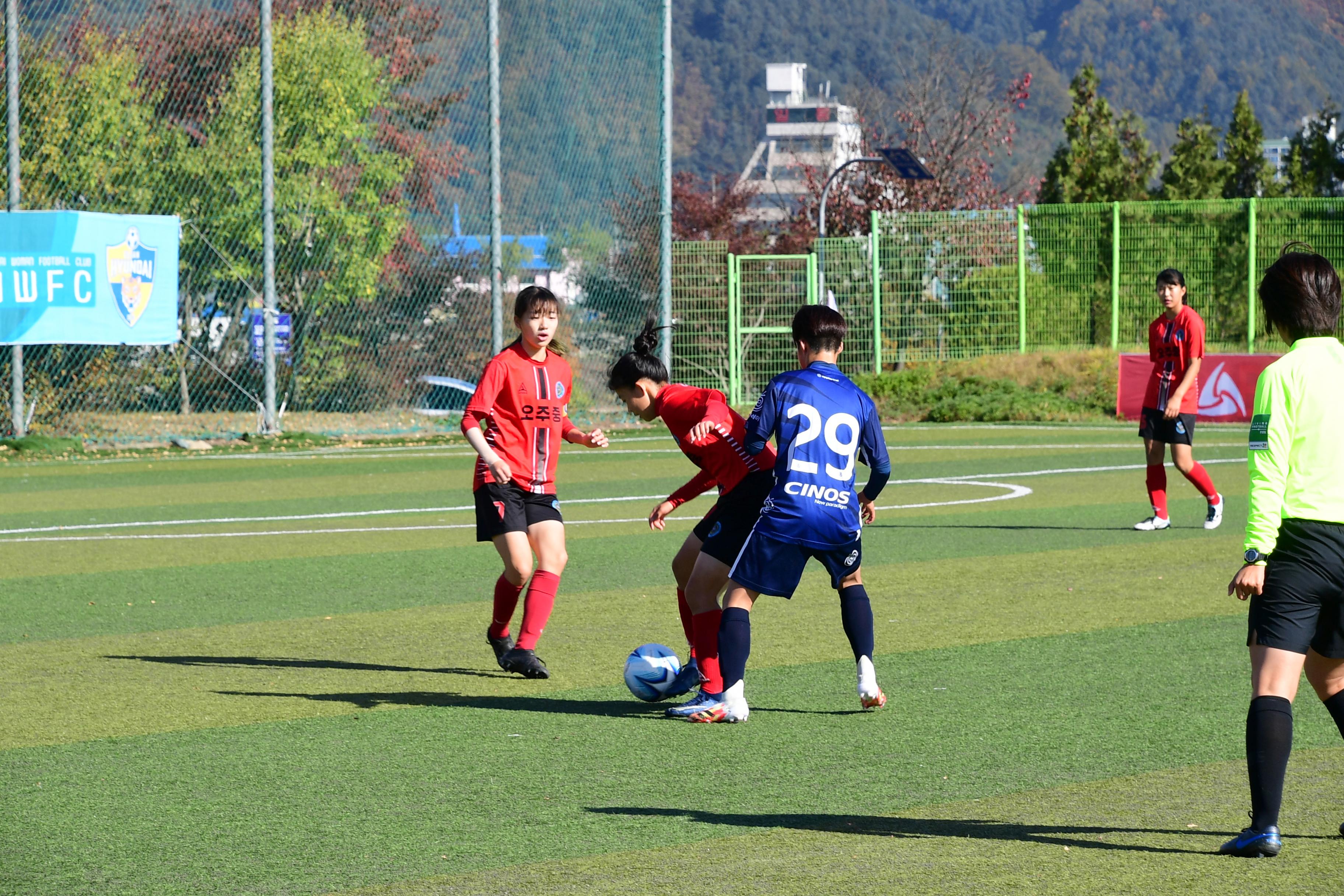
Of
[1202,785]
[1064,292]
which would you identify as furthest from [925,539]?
[1064,292]

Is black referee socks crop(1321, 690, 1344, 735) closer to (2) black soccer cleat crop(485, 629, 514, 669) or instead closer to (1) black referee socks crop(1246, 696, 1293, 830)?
(1) black referee socks crop(1246, 696, 1293, 830)

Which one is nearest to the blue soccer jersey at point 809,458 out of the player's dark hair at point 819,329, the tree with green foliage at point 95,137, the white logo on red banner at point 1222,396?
the player's dark hair at point 819,329

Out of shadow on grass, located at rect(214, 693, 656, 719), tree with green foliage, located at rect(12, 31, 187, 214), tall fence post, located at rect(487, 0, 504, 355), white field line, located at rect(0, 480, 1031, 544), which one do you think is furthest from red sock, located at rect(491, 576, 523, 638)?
tall fence post, located at rect(487, 0, 504, 355)

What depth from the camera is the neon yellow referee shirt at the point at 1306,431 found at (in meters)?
4.55

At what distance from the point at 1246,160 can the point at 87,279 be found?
36.0 meters

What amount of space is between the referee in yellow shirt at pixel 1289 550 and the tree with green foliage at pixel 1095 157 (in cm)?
4090

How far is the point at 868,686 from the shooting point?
6.62 meters

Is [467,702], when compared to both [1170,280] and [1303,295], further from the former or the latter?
[1170,280]

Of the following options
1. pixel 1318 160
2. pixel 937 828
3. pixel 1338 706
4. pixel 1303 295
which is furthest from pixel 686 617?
pixel 1318 160

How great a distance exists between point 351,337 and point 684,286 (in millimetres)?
6700

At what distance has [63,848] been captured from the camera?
16.0ft

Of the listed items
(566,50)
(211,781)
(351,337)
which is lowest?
(211,781)

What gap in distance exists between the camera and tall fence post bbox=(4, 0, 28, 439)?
2070cm

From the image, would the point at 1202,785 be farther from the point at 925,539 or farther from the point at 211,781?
the point at 925,539
